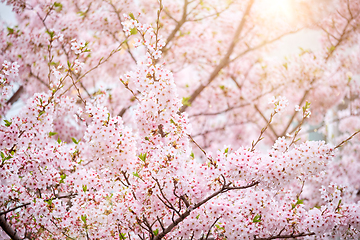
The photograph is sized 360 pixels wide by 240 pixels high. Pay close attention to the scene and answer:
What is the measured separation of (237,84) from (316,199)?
13.5 ft

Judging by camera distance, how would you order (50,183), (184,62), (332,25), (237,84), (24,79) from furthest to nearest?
(237,84)
(184,62)
(332,25)
(24,79)
(50,183)

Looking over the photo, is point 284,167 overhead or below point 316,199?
below

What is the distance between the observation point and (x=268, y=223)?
3.21 m

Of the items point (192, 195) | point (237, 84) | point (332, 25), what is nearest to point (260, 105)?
point (237, 84)

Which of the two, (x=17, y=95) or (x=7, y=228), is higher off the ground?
(x=17, y=95)

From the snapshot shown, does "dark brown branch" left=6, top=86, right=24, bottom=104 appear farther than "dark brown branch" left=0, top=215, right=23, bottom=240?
Yes

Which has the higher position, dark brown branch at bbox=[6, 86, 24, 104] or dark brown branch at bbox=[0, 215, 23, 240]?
dark brown branch at bbox=[6, 86, 24, 104]

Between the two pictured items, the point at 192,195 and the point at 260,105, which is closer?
the point at 192,195

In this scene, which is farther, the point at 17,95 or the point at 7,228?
the point at 17,95

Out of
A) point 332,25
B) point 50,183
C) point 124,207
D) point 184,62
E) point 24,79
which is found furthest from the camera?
point 184,62

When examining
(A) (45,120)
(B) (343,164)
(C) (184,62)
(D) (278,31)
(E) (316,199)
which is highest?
(D) (278,31)

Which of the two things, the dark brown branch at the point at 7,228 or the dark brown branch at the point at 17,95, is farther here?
the dark brown branch at the point at 17,95

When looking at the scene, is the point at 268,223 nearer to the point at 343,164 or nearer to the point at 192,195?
the point at 192,195

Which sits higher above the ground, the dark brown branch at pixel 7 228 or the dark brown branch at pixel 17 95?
the dark brown branch at pixel 17 95
